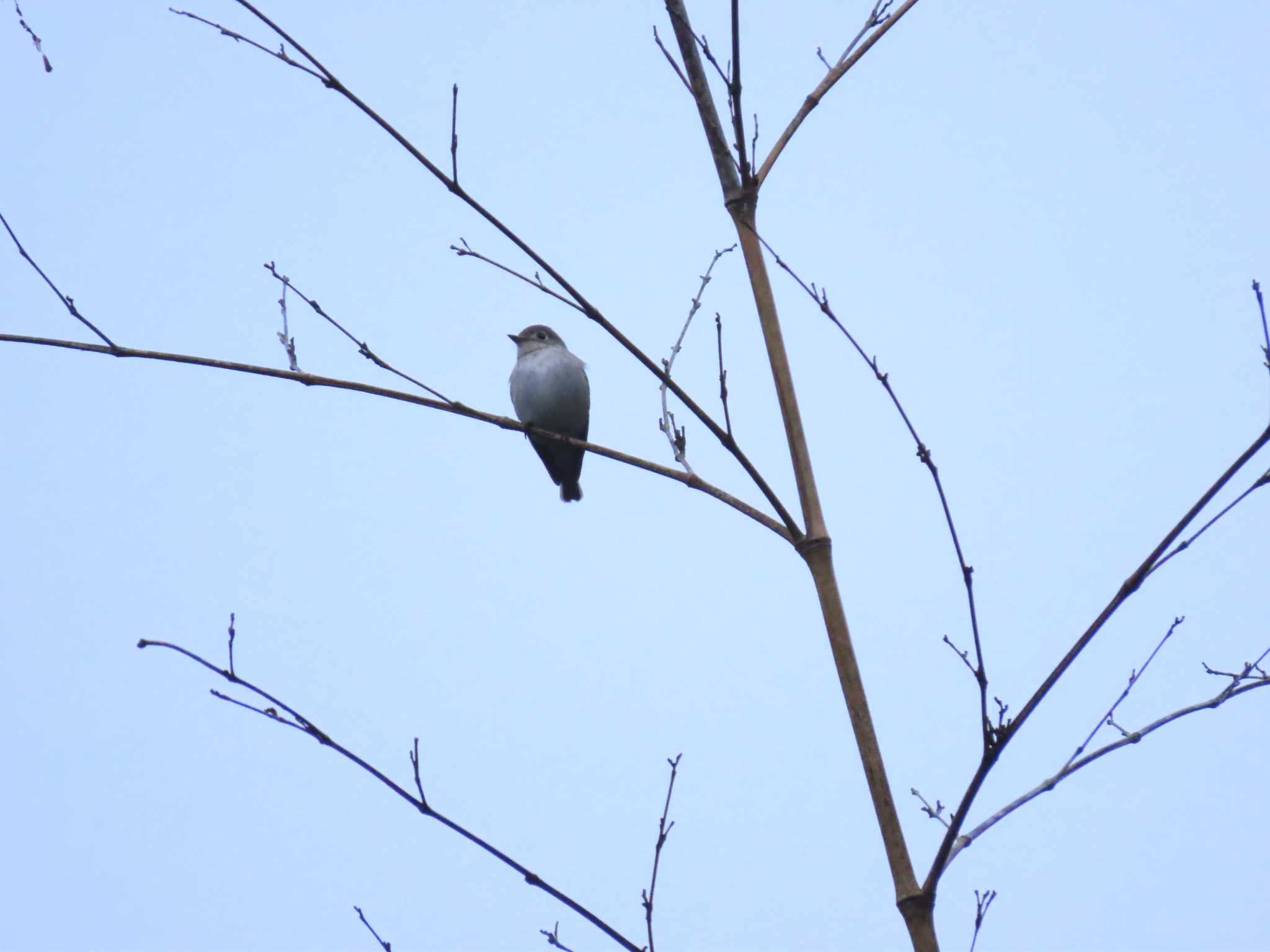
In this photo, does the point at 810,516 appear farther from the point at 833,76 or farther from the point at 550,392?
the point at 550,392

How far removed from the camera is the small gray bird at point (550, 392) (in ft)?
29.3

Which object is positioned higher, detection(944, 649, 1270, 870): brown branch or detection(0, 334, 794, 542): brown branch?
detection(0, 334, 794, 542): brown branch

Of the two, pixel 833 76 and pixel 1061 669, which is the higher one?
pixel 833 76

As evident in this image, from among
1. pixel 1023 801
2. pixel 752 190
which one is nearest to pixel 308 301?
pixel 752 190

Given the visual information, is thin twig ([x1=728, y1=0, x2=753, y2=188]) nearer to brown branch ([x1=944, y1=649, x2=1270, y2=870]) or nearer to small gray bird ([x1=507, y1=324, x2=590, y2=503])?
brown branch ([x1=944, y1=649, x2=1270, y2=870])

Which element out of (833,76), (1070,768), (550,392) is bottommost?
(1070,768)

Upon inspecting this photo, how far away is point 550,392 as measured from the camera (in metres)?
8.92

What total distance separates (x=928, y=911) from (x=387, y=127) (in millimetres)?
1916

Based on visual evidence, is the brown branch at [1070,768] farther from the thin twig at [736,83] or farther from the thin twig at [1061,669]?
the thin twig at [736,83]

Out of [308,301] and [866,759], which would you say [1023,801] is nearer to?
[866,759]

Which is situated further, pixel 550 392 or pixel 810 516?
pixel 550 392

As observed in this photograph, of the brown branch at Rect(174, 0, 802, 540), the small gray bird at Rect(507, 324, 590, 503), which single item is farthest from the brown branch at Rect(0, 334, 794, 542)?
the small gray bird at Rect(507, 324, 590, 503)

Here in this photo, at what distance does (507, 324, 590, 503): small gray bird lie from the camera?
8938 millimetres

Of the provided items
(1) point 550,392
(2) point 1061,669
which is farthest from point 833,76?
(1) point 550,392
